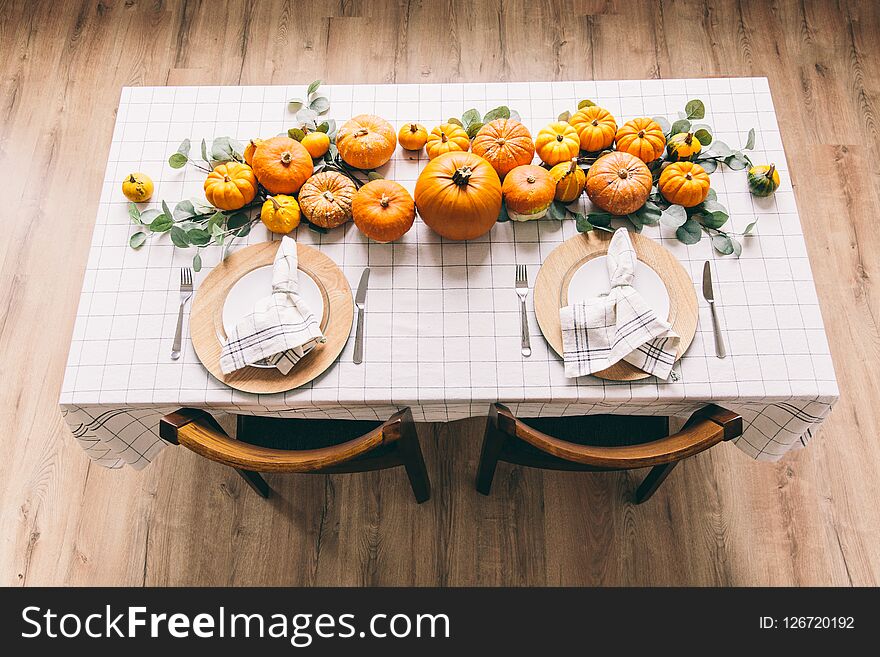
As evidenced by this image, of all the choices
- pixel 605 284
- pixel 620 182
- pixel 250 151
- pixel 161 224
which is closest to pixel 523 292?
pixel 605 284

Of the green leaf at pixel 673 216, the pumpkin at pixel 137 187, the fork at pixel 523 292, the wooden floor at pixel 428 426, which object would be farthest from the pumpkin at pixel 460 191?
the wooden floor at pixel 428 426

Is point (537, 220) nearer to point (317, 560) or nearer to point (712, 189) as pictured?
point (712, 189)

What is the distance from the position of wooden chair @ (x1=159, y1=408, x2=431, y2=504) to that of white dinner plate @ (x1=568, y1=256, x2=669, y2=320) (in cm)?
38

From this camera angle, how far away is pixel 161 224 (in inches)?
47.2

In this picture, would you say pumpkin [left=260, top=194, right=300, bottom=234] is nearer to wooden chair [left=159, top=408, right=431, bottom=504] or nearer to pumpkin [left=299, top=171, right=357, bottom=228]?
pumpkin [left=299, top=171, right=357, bottom=228]

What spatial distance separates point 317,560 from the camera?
159 cm

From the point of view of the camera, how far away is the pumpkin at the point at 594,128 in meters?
1.21

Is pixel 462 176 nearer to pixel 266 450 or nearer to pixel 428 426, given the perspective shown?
pixel 266 450

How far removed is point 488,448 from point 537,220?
18.1 inches

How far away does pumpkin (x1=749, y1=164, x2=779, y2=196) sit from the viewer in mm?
1213

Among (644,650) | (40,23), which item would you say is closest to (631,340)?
(644,650)

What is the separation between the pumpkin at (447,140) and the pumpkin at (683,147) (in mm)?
396

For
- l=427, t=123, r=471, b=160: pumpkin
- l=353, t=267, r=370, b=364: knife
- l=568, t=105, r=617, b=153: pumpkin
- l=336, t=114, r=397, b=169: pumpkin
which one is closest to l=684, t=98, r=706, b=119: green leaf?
l=568, t=105, r=617, b=153: pumpkin

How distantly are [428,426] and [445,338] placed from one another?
64 centimetres
